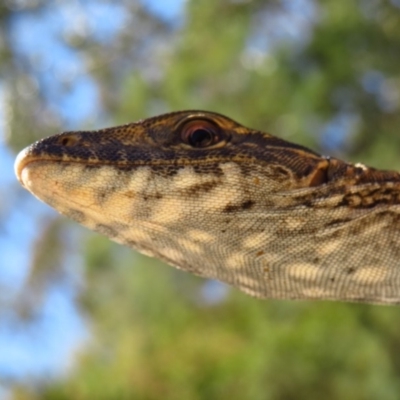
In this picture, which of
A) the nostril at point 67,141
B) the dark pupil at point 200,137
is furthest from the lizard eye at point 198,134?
the nostril at point 67,141

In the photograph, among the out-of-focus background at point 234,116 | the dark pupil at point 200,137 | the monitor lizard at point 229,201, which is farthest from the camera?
the out-of-focus background at point 234,116

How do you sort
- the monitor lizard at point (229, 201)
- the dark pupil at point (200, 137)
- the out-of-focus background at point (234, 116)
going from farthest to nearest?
the out-of-focus background at point (234, 116) → the dark pupil at point (200, 137) → the monitor lizard at point (229, 201)

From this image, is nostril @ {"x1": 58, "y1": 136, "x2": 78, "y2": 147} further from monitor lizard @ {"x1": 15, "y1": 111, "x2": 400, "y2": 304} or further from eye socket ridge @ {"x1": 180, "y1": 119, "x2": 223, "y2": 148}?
eye socket ridge @ {"x1": 180, "y1": 119, "x2": 223, "y2": 148}

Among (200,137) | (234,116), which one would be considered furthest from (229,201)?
(234,116)

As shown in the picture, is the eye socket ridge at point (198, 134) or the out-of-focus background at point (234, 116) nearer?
the eye socket ridge at point (198, 134)

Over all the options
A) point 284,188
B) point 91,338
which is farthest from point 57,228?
point 284,188

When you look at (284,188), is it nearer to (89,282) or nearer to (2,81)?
(2,81)

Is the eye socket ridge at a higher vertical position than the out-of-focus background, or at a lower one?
lower

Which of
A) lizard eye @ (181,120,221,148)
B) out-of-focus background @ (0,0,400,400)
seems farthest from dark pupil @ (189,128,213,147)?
out-of-focus background @ (0,0,400,400)

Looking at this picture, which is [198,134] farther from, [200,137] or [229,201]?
[229,201]

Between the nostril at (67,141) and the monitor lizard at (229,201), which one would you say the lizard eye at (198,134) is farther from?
the nostril at (67,141)
